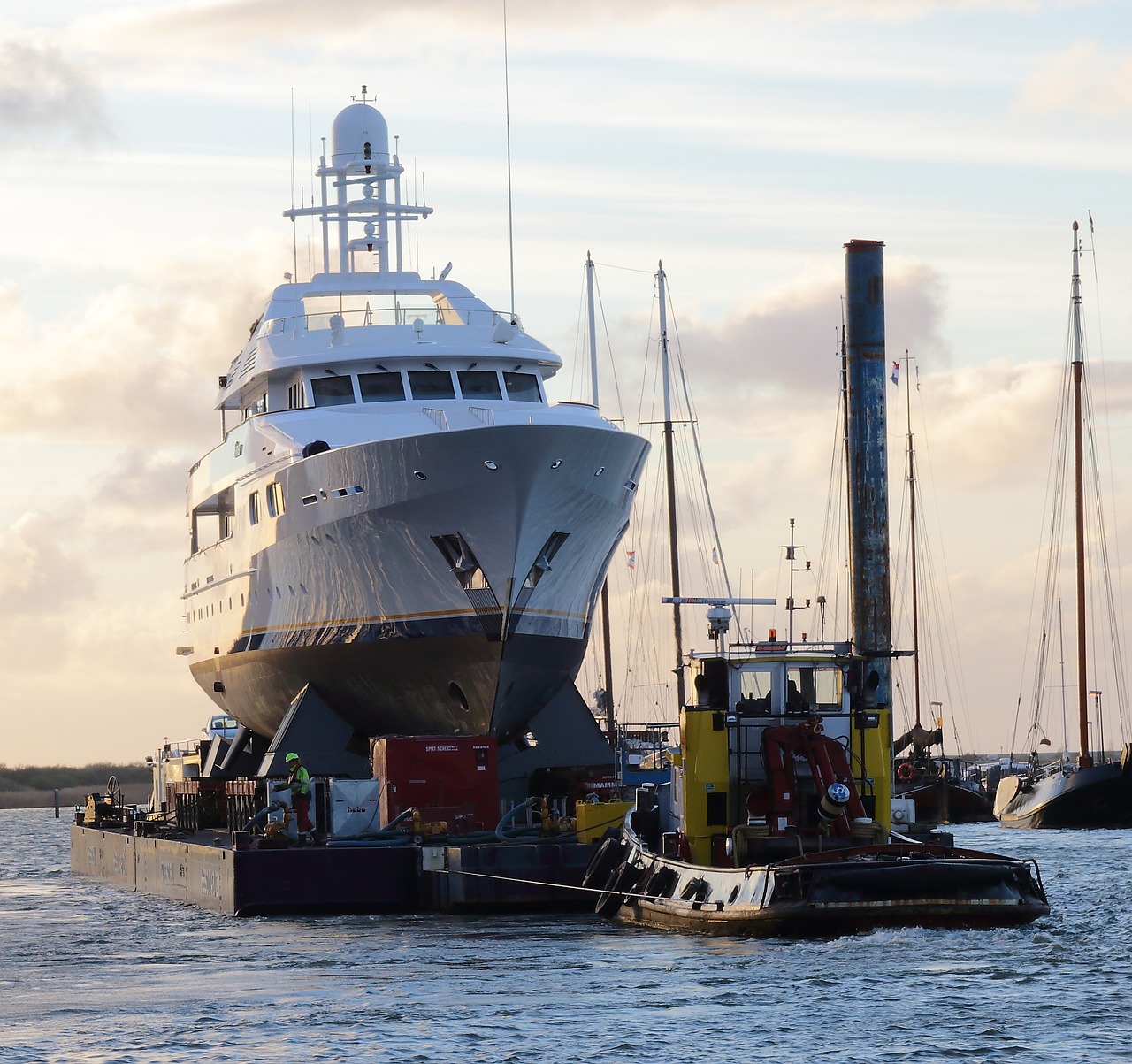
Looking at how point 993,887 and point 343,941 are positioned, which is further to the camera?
point 343,941

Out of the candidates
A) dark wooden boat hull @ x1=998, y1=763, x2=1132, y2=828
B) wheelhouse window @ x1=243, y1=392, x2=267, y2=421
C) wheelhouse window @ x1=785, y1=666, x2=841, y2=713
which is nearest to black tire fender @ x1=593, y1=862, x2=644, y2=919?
wheelhouse window @ x1=785, y1=666, x2=841, y2=713

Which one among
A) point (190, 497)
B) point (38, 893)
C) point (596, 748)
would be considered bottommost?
point (38, 893)

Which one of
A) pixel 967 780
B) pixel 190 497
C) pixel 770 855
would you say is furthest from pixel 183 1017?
pixel 967 780

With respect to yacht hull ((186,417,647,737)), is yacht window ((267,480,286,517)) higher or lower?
higher

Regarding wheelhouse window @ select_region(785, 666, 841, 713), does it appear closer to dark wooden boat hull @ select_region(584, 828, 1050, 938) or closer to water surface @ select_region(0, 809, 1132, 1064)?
dark wooden boat hull @ select_region(584, 828, 1050, 938)

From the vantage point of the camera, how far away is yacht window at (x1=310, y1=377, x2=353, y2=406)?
3684 cm

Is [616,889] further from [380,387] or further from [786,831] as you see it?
[380,387]

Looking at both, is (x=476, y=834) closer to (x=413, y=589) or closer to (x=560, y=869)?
(x=560, y=869)

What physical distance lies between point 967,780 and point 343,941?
4706 cm

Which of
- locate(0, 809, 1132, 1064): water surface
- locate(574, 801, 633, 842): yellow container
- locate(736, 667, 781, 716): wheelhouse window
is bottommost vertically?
locate(0, 809, 1132, 1064): water surface

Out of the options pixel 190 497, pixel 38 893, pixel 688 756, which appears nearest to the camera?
pixel 688 756

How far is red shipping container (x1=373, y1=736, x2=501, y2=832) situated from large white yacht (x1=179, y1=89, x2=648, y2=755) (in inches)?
97.6

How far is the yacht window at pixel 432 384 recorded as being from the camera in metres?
36.8

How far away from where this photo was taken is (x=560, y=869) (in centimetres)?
2766
